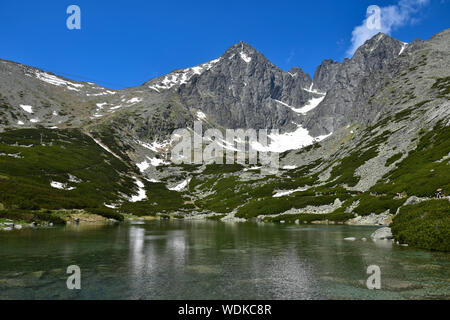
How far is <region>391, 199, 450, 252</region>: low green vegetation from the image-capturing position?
96.5 feet

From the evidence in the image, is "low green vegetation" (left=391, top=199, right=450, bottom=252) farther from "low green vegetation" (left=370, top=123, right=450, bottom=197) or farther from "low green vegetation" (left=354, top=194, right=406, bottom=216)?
"low green vegetation" (left=370, top=123, right=450, bottom=197)

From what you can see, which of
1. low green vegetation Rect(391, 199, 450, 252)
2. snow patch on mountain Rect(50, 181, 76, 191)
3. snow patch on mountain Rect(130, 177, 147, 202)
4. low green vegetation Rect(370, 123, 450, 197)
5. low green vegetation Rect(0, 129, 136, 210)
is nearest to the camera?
low green vegetation Rect(391, 199, 450, 252)

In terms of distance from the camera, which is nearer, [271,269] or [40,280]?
[40,280]

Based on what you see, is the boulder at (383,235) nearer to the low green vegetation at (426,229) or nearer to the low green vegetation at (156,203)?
the low green vegetation at (426,229)

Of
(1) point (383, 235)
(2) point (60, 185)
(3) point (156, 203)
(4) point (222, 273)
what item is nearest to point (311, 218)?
(1) point (383, 235)

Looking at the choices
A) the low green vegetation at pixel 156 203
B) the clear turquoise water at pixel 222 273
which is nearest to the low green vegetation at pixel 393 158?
the clear turquoise water at pixel 222 273

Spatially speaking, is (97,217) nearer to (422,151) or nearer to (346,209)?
(346,209)

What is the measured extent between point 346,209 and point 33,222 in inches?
2914

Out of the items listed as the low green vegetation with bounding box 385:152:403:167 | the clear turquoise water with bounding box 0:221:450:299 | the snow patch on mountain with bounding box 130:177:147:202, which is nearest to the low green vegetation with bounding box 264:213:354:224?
the low green vegetation with bounding box 385:152:403:167

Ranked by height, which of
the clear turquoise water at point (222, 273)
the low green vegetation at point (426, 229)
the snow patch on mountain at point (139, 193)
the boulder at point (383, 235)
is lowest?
the clear turquoise water at point (222, 273)

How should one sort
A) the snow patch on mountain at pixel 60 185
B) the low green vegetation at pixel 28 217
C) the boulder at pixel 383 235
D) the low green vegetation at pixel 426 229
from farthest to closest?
the snow patch on mountain at pixel 60 185, the low green vegetation at pixel 28 217, the boulder at pixel 383 235, the low green vegetation at pixel 426 229

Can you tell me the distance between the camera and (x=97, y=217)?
83.6 metres

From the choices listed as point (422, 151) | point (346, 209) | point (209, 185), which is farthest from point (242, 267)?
point (209, 185)

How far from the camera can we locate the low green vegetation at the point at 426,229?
29.4m
